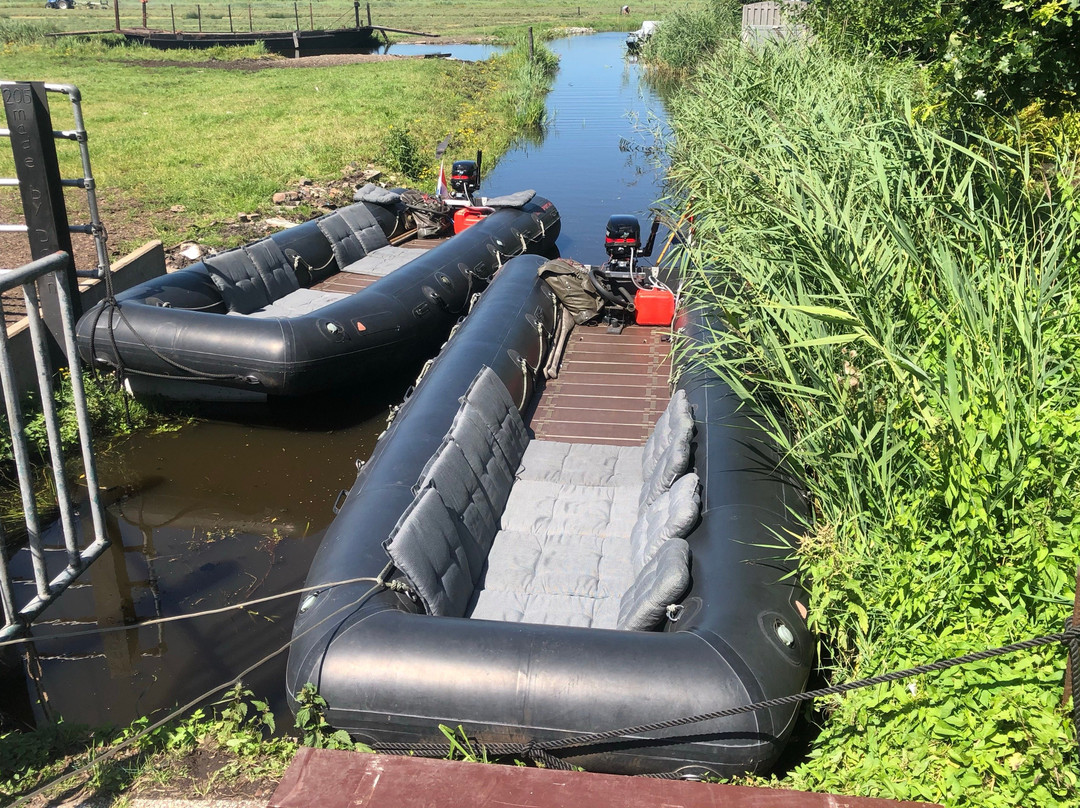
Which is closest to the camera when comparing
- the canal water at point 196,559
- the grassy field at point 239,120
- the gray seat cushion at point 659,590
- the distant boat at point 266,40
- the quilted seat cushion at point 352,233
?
the gray seat cushion at point 659,590

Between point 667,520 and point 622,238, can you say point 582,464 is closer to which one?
point 667,520

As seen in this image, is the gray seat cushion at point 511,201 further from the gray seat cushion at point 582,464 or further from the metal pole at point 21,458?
the metal pole at point 21,458

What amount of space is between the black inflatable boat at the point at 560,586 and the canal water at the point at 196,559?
41.1 inches

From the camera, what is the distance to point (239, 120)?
19172 mm

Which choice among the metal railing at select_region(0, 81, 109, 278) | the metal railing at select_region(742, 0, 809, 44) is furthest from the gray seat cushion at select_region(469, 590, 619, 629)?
the metal railing at select_region(742, 0, 809, 44)

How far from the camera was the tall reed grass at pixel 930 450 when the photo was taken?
114 inches

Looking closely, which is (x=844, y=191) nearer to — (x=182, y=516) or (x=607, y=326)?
(x=607, y=326)

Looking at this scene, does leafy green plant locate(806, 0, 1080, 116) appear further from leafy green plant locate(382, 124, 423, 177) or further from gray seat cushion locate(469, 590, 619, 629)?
leafy green plant locate(382, 124, 423, 177)

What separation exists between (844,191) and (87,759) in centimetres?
502

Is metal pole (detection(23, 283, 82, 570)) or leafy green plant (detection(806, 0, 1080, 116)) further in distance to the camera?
leafy green plant (detection(806, 0, 1080, 116))

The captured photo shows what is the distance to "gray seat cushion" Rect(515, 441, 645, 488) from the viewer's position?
18.7 feet

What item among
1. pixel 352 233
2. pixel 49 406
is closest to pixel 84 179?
pixel 49 406

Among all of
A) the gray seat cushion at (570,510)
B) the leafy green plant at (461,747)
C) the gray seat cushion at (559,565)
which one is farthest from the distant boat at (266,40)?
the leafy green plant at (461,747)

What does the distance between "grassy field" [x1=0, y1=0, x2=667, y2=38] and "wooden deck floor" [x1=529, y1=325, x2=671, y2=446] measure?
36.2 m
